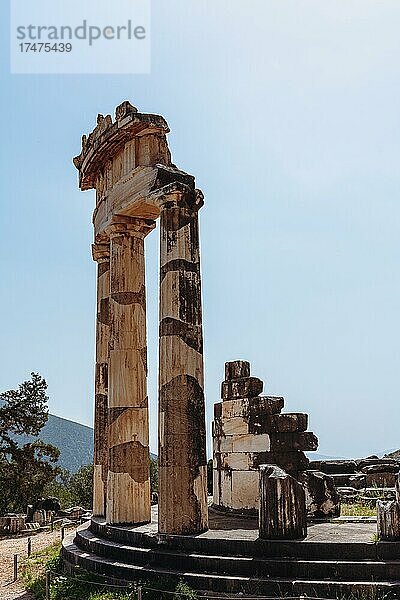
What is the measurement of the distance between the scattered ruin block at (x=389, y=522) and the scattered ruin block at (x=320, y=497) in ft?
15.4

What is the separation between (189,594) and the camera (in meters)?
12.0

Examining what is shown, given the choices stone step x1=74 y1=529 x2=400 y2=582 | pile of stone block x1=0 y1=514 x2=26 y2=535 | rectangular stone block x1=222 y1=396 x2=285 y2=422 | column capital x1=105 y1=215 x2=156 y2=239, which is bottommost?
pile of stone block x1=0 y1=514 x2=26 y2=535

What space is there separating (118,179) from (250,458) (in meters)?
8.44

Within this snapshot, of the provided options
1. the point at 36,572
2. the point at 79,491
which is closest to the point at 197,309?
the point at 36,572

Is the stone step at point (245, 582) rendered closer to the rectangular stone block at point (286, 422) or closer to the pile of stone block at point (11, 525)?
the rectangular stone block at point (286, 422)

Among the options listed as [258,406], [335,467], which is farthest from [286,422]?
[335,467]

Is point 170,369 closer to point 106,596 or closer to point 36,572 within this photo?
point 106,596

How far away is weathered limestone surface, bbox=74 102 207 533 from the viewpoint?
15047 mm

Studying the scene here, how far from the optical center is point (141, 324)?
18.8 meters

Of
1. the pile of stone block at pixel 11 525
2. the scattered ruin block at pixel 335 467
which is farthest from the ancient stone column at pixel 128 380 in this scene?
the pile of stone block at pixel 11 525

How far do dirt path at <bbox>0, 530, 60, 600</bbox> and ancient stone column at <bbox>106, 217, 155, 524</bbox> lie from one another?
9.69 ft

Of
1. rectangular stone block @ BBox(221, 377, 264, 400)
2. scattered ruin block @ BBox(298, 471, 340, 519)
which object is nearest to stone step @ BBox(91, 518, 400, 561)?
scattered ruin block @ BBox(298, 471, 340, 519)

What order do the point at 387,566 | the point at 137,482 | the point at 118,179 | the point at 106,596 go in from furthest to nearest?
the point at 118,179 → the point at 137,482 → the point at 106,596 → the point at 387,566

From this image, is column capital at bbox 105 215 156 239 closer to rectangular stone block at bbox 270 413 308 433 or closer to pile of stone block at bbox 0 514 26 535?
rectangular stone block at bbox 270 413 308 433
